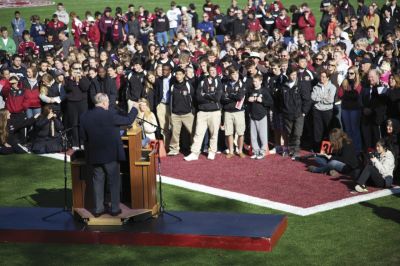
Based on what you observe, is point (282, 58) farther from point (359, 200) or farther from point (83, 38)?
point (83, 38)

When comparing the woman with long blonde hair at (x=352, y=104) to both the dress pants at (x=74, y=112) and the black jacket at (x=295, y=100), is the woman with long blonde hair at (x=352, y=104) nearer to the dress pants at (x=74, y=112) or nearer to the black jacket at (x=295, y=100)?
the black jacket at (x=295, y=100)

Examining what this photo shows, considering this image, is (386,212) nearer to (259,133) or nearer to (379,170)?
(379,170)

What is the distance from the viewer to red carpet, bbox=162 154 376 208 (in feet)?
52.6

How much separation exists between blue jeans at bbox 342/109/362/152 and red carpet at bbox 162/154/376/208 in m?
1.35

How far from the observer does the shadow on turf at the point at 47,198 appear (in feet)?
52.2

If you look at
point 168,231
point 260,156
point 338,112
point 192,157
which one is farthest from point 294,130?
point 168,231

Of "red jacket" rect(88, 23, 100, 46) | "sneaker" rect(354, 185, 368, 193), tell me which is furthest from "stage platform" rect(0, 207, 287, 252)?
"red jacket" rect(88, 23, 100, 46)

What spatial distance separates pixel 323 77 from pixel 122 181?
20.3 feet

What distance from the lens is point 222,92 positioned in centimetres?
1889

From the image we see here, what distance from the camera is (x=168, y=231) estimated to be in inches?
524

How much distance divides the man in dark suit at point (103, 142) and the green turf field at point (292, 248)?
98cm

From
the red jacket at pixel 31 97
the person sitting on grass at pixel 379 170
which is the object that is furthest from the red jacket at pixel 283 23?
the person sitting on grass at pixel 379 170

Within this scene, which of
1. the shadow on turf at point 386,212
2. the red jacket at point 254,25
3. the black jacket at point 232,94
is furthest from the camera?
the red jacket at point 254,25

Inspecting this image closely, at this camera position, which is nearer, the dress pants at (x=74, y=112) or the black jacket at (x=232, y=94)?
the black jacket at (x=232, y=94)
